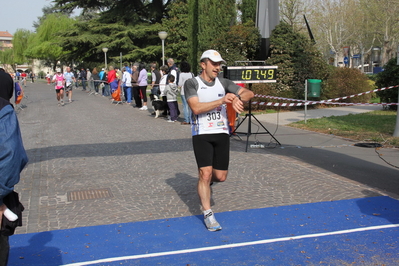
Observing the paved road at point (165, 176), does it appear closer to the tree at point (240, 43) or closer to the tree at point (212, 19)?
the tree at point (240, 43)

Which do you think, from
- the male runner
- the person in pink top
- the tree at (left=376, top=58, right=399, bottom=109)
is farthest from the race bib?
the person in pink top

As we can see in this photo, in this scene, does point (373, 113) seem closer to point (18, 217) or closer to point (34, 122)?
point (34, 122)

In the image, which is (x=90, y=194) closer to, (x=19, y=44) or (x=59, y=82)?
(x=59, y=82)

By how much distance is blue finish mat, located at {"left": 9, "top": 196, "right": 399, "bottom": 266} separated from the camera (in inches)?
172

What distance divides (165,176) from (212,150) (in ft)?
8.84

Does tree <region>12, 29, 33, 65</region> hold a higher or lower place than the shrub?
higher

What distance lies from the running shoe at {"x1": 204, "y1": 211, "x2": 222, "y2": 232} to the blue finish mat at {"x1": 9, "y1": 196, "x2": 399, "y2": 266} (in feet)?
0.19

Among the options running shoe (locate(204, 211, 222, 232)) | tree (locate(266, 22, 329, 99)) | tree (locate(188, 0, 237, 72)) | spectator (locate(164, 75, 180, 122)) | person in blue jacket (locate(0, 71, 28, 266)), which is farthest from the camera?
tree (locate(188, 0, 237, 72))

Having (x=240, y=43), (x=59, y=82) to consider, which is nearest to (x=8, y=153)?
(x=240, y=43)

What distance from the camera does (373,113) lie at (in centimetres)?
1568

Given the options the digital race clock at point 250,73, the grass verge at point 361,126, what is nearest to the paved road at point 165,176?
the grass verge at point 361,126

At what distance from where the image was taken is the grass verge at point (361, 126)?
11203mm

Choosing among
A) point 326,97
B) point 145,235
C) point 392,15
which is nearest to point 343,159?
point 145,235

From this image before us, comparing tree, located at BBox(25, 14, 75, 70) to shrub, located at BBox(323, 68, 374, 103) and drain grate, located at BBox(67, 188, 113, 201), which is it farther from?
drain grate, located at BBox(67, 188, 113, 201)
